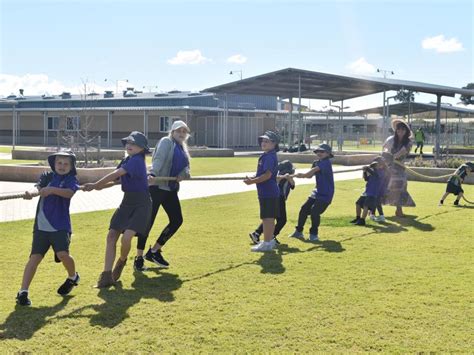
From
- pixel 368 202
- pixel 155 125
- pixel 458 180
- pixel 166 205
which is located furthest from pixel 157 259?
pixel 155 125

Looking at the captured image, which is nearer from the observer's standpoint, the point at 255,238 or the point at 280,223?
the point at 255,238

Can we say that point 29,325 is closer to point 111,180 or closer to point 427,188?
point 111,180

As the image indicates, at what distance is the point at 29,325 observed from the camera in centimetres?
484

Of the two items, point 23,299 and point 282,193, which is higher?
point 282,193

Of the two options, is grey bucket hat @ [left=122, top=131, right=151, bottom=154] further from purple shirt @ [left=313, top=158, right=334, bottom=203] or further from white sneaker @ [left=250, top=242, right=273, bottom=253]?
purple shirt @ [left=313, top=158, right=334, bottom=203]

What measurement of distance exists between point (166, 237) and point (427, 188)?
40.0 feet

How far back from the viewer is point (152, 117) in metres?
45.6

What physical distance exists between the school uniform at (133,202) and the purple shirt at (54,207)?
69 centimetres

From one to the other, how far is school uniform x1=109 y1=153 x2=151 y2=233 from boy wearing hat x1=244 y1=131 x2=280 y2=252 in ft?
6.56

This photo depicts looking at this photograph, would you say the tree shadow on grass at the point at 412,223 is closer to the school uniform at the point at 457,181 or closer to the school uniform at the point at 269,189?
the school uniform at the point at 457,181

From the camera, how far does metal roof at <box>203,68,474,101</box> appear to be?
31203 millimetres

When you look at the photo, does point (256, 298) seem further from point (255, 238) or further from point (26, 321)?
point (255, 238)

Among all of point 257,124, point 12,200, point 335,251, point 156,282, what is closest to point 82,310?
point 156,282

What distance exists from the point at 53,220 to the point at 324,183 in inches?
175
